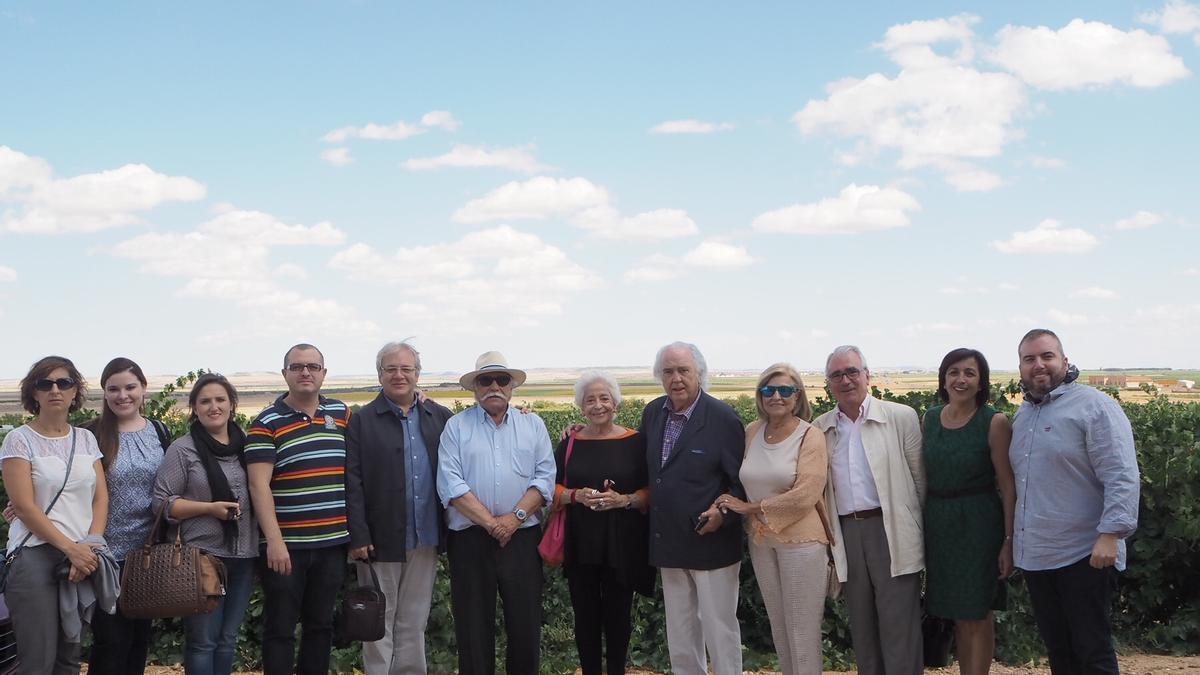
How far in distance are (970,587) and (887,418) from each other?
3.24ft

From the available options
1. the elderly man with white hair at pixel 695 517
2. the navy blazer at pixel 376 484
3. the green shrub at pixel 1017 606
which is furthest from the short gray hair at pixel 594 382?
the green shrub at pixel 1017 606

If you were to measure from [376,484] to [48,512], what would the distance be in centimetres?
164

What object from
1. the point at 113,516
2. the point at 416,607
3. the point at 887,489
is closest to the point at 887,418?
the point at 887,489

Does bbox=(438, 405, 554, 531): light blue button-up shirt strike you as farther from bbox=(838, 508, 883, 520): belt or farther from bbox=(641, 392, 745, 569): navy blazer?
bbox=(838, 508, 883, 520): belt

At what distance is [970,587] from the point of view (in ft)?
17.2

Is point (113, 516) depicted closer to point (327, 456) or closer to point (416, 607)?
point (327, 456)

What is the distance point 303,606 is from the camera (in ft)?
18.2

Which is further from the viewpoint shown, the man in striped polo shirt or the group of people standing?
the man in striped polo shirt

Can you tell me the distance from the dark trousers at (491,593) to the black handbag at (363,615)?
45 cm

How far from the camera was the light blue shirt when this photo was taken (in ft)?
18.7

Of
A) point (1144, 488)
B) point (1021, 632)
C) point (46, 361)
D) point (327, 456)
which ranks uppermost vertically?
point (46, 361)

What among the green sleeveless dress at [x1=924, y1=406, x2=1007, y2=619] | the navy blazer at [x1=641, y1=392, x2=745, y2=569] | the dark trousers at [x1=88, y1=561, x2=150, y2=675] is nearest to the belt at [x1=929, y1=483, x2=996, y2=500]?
the green sleeveless dress at [x1=924, y1=406, x2=1007, y2=619]

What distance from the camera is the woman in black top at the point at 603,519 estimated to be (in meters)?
5.64

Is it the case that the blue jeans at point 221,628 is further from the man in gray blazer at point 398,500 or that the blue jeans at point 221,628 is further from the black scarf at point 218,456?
the man in gray blazer at point 398,500
